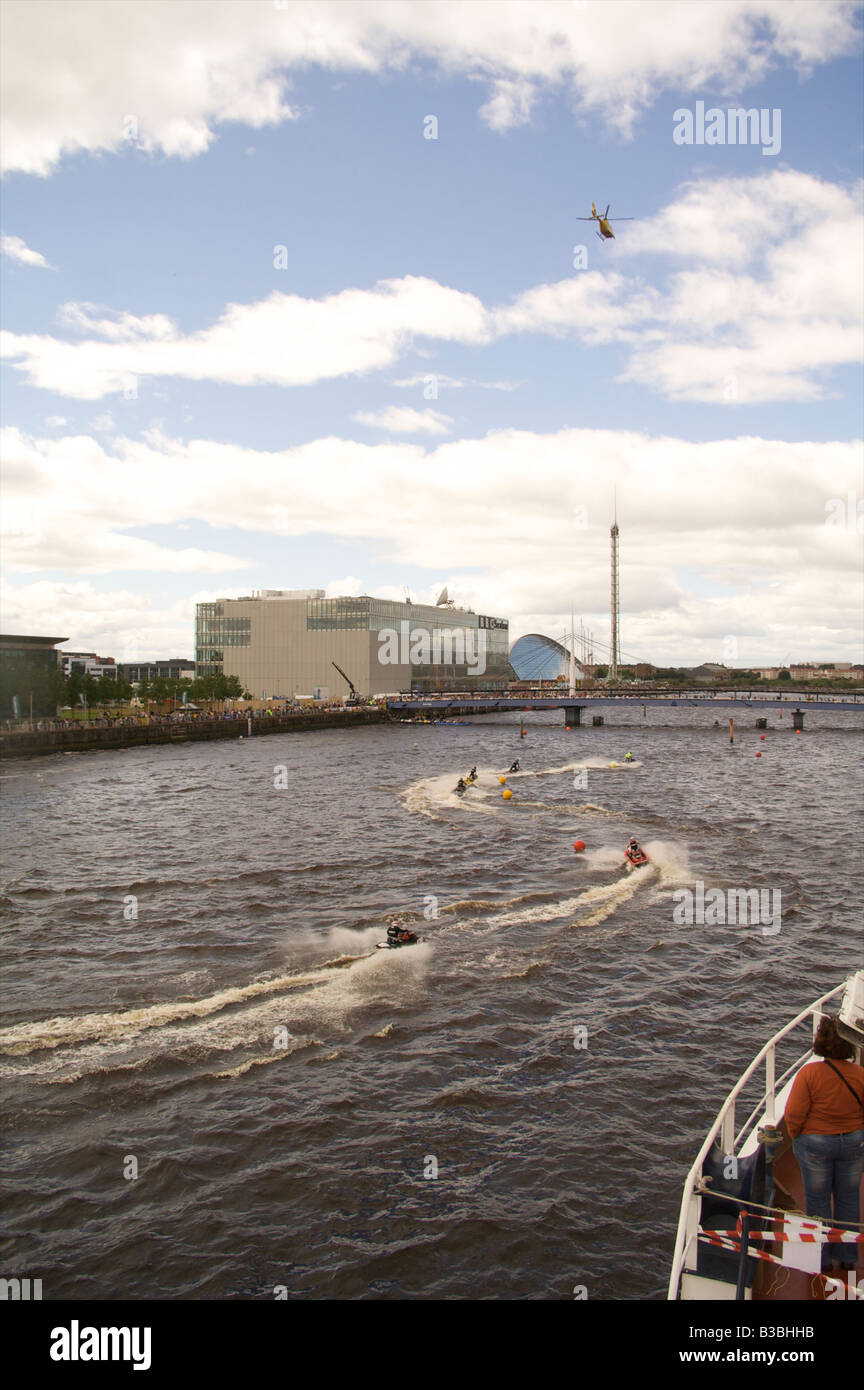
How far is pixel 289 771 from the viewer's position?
73062mm

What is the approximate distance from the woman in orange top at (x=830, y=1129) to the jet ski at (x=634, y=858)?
2605cm

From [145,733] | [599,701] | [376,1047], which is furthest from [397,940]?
[599,701]

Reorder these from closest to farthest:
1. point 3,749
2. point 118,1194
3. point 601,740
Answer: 1. point 118,1194
2. point 3,749
3. point 601,740

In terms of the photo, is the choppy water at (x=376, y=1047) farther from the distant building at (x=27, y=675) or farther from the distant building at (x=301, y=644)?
the distant building at (x=301, y=644)

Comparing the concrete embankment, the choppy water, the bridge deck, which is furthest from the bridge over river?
the choppy water

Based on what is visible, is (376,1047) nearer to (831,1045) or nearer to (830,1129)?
(830,1129)

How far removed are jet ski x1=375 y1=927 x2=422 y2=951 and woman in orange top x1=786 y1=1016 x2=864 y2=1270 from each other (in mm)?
16122

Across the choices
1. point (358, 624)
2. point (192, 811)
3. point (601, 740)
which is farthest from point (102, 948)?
point (358, 624)

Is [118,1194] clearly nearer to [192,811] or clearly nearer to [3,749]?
[192,811]

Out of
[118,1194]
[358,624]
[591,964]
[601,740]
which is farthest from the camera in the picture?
[358,624]

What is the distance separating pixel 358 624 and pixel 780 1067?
148 metres

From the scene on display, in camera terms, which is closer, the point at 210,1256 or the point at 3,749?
the point at 210,1256

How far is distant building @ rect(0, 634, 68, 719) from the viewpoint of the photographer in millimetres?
101188
